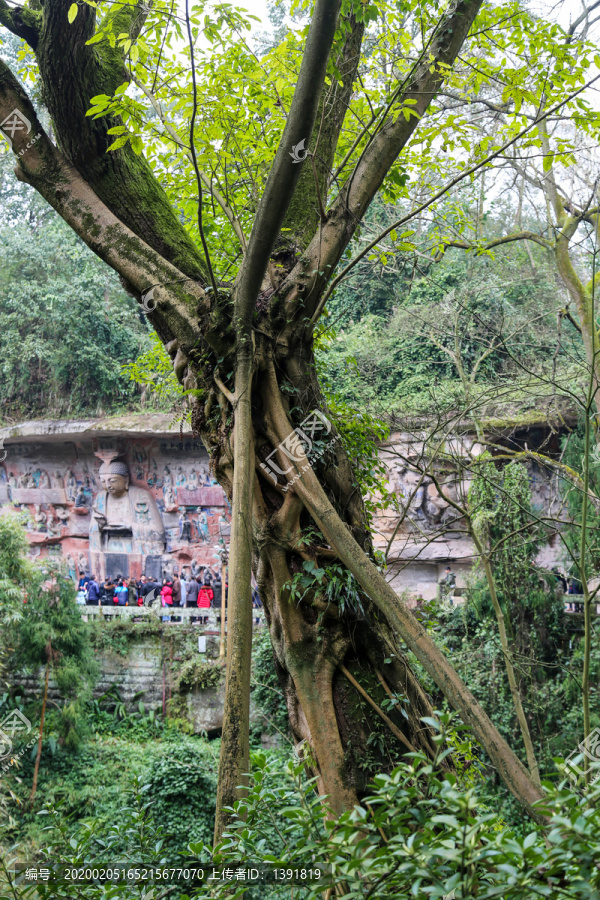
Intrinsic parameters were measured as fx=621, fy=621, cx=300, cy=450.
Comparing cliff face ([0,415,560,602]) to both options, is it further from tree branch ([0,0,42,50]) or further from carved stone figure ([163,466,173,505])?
tree branch ([0,0,42,50])

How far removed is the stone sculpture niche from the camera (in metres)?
16.4

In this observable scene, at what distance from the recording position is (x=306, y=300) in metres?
3.25

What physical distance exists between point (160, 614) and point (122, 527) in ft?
12.9

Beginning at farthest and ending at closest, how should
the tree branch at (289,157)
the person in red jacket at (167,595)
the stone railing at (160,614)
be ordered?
1. the person in red jacket at (167,595)
2. the stone railing at (160,614)
3. the tree branch at (289,157)

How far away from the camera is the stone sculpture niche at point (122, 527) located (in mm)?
16422

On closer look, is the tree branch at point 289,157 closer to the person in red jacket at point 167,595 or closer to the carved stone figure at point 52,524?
the person in red jacket at point 167,595

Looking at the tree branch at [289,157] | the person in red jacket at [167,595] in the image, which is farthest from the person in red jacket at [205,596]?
the tree branch at [289,157]

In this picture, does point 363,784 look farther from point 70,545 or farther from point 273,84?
point 70,545

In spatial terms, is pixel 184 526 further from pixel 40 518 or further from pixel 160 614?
pixel 40 518

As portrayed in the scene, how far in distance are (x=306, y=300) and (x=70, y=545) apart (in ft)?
50.4

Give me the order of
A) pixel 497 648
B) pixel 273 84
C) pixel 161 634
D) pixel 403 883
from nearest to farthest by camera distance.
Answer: pixel 403 883 < pixel 273 84 < pixel 497 648 < pixel 161 634

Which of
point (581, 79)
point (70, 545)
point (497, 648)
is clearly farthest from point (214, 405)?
point (70, 545)

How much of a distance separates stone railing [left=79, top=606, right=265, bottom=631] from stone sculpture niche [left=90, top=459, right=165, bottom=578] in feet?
10.4

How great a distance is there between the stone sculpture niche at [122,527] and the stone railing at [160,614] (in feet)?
10.4
